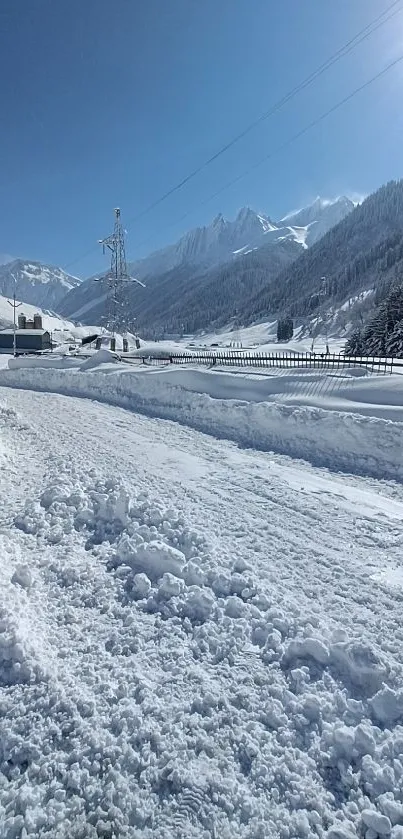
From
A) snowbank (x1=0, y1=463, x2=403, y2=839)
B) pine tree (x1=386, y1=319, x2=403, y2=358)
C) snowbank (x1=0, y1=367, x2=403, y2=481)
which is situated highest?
pine tree (x1=386, y1=319, x2=403, y2=358)

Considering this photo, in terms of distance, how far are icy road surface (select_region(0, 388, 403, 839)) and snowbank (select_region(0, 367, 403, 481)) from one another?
2914 millimetres

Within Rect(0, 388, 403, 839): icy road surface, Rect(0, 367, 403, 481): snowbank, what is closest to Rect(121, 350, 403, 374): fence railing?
Rect(0, 367, 403, 481): snowbank

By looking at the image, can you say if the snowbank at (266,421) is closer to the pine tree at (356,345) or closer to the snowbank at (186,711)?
the snowbank at (186,711)

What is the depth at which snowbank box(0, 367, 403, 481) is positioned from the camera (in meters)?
10.3

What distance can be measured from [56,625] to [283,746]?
252 centimetres

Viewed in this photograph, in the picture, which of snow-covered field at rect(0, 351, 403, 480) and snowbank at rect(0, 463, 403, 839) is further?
snow-covered field at rect(0, 351, 403, 480)

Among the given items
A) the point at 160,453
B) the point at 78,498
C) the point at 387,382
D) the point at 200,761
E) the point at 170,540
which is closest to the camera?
the point at 200,761

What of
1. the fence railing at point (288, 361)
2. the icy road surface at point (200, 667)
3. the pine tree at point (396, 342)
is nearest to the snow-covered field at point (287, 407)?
the icy road surface at point (200, 667)

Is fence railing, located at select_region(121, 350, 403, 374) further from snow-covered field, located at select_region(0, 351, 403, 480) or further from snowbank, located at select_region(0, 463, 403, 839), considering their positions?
snowbank, located at select_region(0, 463, 403, 839)

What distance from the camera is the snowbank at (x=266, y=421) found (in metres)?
10.3

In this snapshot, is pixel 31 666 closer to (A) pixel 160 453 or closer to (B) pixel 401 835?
(B) pixel 401 835

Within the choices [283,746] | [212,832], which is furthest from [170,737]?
[283,746]

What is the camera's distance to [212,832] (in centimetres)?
267

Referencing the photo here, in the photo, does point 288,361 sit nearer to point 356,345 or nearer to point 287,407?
point 287,407
